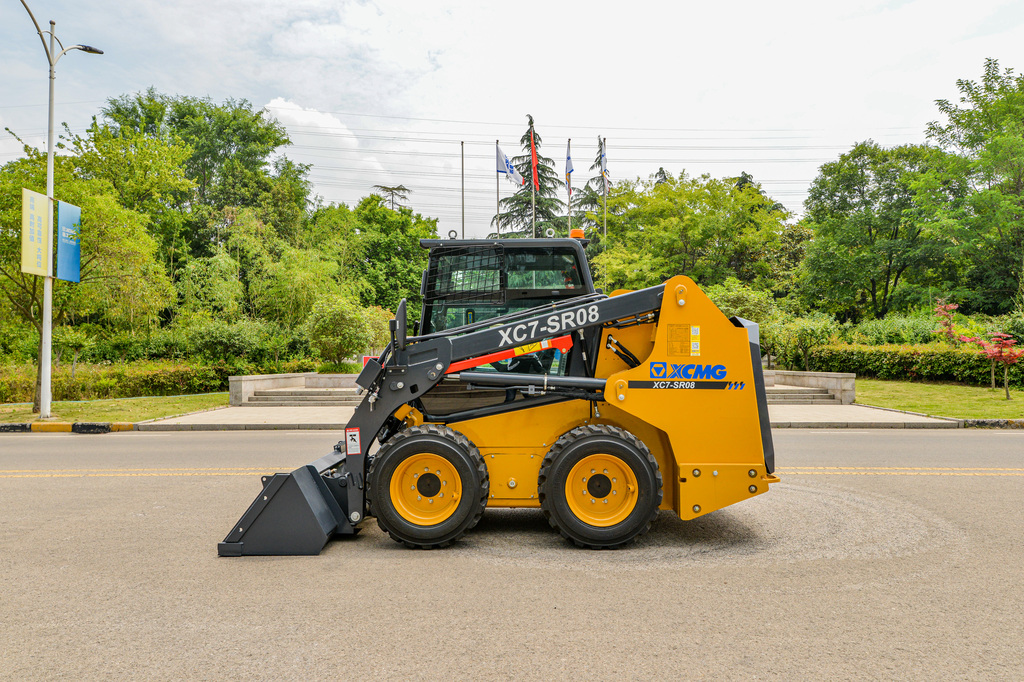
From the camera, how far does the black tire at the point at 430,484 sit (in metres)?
4.95

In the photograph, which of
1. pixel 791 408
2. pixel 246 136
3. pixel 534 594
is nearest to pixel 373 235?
pixel 246 136

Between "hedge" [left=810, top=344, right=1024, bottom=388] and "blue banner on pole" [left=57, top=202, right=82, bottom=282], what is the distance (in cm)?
2544

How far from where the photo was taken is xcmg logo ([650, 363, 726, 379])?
5.09 metres

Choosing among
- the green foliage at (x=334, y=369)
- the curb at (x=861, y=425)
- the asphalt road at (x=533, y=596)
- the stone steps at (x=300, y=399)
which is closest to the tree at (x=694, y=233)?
the green foliage at (x=334, y=369)

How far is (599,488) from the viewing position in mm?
4996

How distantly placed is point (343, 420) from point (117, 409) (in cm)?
712

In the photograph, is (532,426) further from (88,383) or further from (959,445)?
(88,383)

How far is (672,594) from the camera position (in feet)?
13.4

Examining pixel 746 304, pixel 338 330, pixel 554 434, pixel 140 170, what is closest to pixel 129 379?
pixel 338 330

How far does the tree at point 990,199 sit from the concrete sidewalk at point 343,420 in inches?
795

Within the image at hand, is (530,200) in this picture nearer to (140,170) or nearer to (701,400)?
(140,170)

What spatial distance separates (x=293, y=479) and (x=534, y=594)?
2156mm

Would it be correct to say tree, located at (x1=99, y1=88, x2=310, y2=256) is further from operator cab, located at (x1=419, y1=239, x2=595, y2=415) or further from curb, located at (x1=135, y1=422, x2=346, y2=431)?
operator cab, located at (x1=419, y1=239, x2=595, y2=415)

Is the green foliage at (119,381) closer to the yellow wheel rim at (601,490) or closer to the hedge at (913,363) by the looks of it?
the yellow wheel rim at (601,490)
